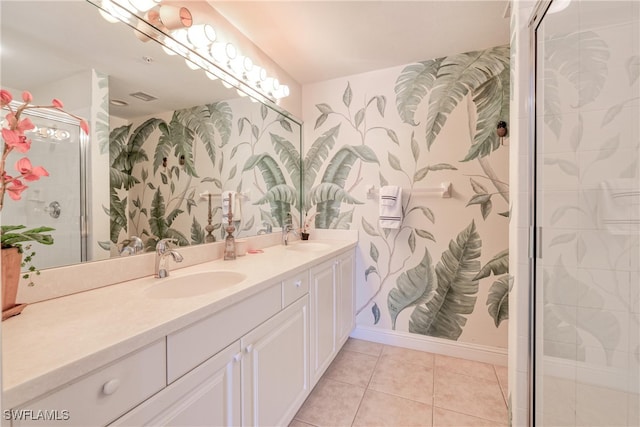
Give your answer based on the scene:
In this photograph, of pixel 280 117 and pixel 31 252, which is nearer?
pixel 31 252

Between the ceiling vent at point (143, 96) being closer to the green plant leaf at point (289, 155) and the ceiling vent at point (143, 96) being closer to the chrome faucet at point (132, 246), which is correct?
the chrome faucet at point (132, 246)

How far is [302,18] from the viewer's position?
63.8 inches

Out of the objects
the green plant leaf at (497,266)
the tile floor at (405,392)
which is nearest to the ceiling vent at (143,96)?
the tile floor at (405,392)

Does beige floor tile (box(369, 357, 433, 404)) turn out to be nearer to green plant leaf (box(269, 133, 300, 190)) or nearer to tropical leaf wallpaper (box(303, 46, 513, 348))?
tropical leaf wallpaper (box(303, 46, 513, 348))

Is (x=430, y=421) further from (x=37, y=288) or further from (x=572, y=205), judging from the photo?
(x=37, y=288)

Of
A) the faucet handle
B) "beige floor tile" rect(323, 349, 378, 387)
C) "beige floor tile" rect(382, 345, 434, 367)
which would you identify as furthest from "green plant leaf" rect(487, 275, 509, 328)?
the faucet handle

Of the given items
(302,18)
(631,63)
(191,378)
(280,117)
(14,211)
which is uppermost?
(302,18)

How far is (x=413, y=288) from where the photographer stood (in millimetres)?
2131

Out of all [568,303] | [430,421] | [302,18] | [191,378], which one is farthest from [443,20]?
[430,421]

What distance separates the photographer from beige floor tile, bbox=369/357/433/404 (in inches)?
64.4

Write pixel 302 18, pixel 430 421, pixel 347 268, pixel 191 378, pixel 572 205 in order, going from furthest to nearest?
pixel 347 268 → pixel 302 18 → pixel 430 421 → pixel 572 205 → pixel 191 378

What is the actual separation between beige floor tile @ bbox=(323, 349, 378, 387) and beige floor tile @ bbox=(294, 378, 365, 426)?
0.06m

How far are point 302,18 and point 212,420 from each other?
6.49ft

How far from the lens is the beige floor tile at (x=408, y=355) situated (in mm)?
1974
